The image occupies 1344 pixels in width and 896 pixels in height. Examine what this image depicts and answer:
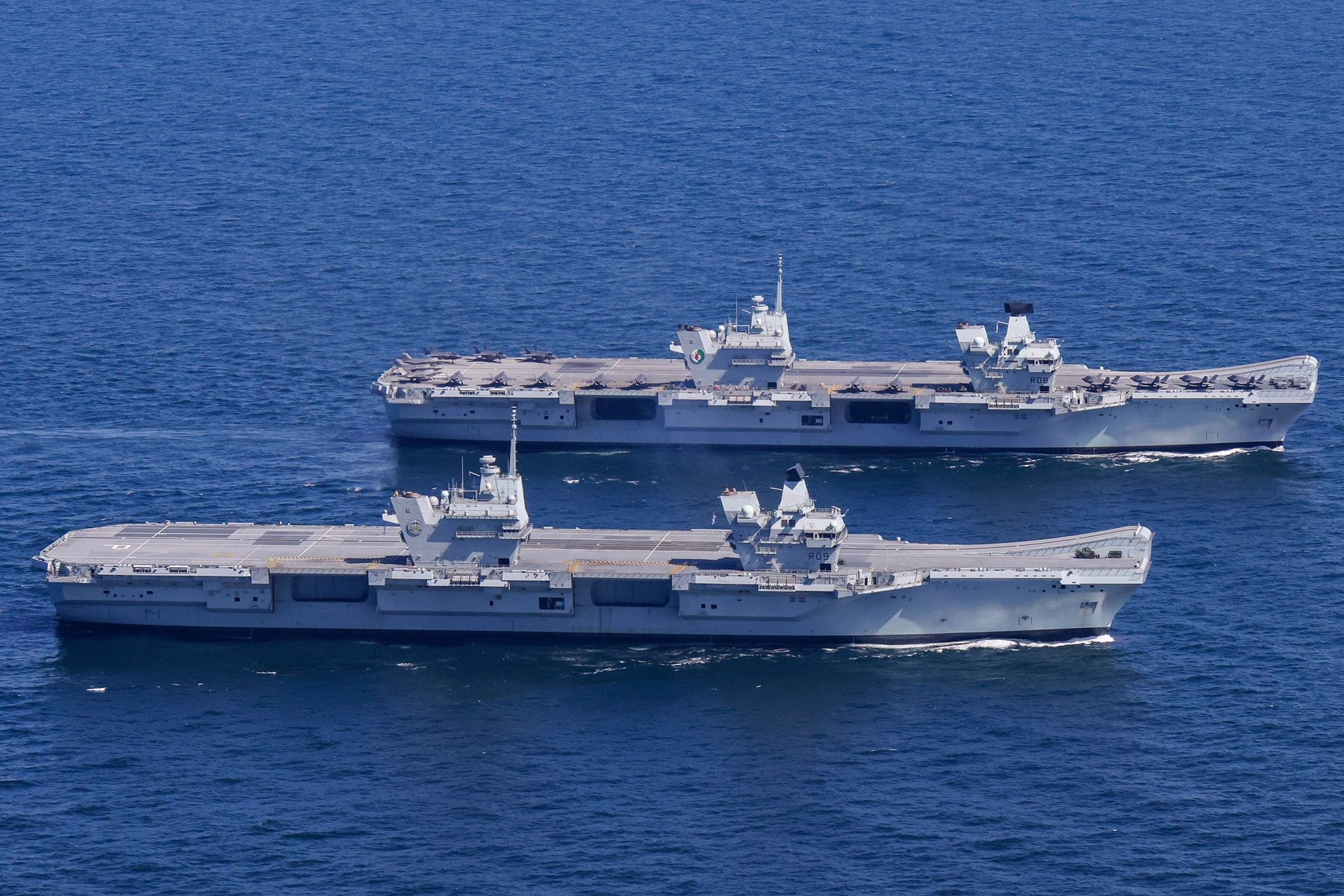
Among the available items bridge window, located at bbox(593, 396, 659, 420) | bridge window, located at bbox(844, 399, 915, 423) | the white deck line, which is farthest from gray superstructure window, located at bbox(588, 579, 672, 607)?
bridge window, located at bbox(844, 399, 915, 423)

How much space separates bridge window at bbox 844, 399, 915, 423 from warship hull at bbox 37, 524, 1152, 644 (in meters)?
24.4

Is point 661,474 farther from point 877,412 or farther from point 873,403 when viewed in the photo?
point 877,412

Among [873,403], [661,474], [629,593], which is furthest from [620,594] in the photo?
[873,403]

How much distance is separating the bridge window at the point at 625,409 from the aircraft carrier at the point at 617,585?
25581mm

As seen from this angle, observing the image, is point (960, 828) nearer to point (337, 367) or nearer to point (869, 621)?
point (869, 621)

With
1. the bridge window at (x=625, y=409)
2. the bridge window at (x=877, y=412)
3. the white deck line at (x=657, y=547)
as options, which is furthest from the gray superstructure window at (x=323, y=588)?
the bridge window at (x=877, y=412)

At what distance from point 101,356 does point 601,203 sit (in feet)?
A: 138

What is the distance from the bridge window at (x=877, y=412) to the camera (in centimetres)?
13262

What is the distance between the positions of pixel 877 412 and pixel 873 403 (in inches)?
22.7

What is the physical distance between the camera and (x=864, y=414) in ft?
436

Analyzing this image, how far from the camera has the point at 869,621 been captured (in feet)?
344

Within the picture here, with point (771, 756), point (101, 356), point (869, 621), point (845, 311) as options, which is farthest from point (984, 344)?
point (101, 356)

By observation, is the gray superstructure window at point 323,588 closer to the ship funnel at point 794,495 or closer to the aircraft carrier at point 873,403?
the ship funnel at point 794,495

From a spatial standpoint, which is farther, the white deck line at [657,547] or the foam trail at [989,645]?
the white deck line at [657,547]
